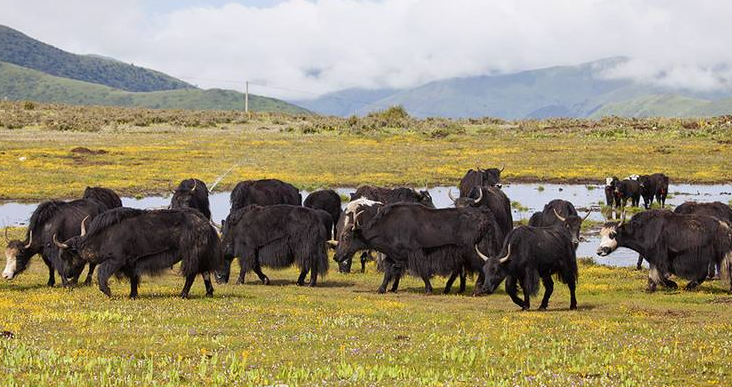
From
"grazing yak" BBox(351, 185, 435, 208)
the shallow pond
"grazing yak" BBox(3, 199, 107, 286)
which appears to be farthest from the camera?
the shallow pond

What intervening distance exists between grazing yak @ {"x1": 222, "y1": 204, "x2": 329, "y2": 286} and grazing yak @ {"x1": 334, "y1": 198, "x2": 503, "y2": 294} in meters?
0.98

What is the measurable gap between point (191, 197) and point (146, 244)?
802 cm

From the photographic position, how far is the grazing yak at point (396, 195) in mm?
23469

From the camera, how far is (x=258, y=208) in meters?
19.4

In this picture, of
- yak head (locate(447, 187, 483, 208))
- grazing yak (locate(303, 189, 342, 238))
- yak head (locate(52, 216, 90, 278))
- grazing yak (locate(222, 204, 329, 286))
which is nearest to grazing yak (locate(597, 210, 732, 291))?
yak head (locate(447, 187, 483, 208))

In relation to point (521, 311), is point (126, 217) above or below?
above

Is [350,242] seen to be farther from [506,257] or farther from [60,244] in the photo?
[60,244]

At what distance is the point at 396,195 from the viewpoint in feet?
78.0

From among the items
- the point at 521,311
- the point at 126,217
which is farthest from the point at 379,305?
the point at 126,217

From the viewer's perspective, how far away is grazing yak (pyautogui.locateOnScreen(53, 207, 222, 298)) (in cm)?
1560

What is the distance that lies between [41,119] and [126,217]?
63.4 meters

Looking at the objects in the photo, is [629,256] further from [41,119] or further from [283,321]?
[41,119]

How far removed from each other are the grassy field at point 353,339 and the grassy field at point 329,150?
23.1 m

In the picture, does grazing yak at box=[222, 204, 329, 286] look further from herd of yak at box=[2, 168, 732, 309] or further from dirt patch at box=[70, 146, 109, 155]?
dirt patch at box=[70, 146, 109, 155]
